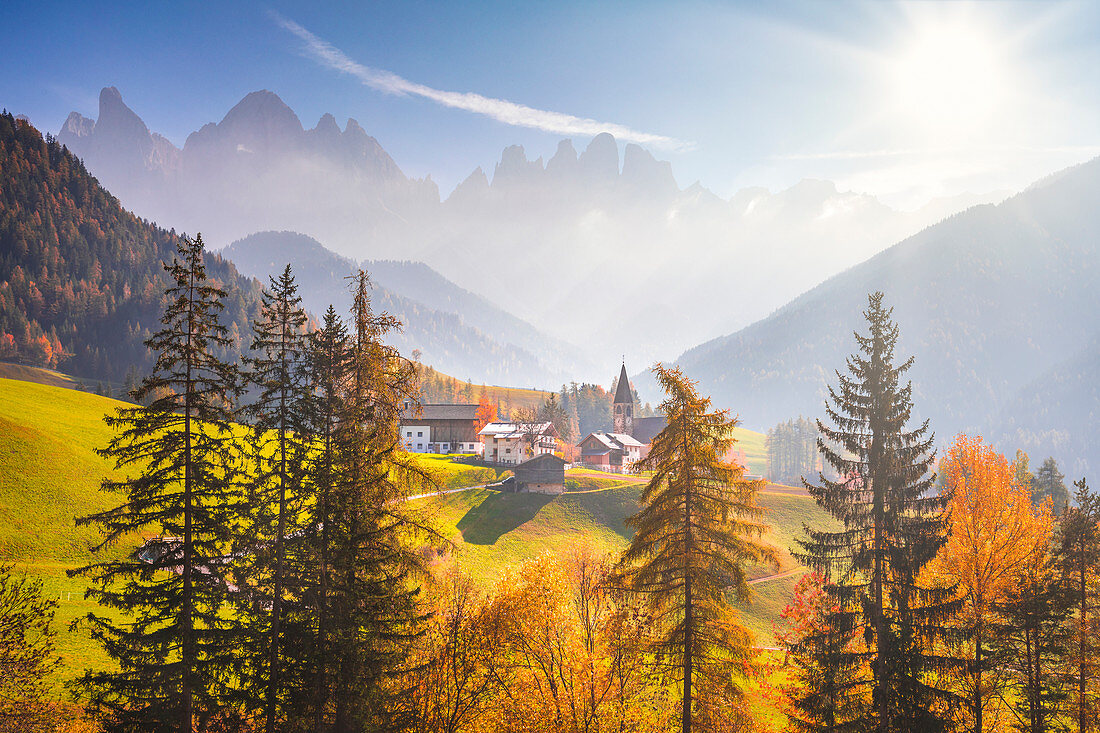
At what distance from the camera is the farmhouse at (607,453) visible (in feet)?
393

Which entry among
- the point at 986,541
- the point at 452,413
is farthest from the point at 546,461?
the point at 986,541

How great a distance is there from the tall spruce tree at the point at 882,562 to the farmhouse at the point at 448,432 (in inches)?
3964

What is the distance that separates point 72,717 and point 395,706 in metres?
15.6

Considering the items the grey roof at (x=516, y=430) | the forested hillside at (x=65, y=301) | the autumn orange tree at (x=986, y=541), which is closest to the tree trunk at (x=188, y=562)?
the autumn orange tree at (x=986, y=541)

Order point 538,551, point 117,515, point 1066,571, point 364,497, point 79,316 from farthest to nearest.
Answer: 1. point 79,316
2. point 538,551
3. point 1066,571
4. point 364,497
5. point 117,515

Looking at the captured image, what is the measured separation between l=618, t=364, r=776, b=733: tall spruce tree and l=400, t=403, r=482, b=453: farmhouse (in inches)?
3990

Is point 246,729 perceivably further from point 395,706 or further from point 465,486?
point 465,486

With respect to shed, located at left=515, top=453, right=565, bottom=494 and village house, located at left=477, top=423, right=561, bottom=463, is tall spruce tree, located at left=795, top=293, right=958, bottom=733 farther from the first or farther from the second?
village house, located at left=477, top=423, right=561, bottom=463

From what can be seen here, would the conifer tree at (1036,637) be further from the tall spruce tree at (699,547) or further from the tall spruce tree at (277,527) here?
the tall spruce tree at (277,527)

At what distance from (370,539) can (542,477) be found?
62328 mm

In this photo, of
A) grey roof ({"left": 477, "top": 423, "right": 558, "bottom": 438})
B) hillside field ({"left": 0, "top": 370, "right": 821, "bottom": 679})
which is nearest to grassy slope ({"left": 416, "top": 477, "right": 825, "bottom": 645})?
hillside field ({"left": 0, "top": 370, "right": 821, "bottom": 679})

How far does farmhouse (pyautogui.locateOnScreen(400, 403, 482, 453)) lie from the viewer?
4727 inches

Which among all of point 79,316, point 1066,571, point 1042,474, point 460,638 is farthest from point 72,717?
point 79,316

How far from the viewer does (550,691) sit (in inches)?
893
